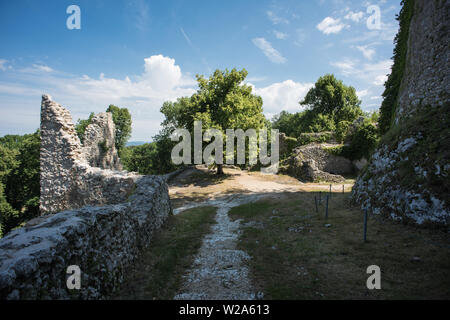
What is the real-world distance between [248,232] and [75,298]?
7235mm

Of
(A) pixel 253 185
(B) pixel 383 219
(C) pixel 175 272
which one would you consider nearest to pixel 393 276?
(B) pixel 383 219

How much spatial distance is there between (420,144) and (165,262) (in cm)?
1124

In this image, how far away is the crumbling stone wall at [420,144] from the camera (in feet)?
23.9

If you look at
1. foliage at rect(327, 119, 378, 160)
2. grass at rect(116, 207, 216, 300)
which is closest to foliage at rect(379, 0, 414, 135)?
foliage at rect(327, 119, 378, 160)

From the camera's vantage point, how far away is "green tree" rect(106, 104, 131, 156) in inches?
1580

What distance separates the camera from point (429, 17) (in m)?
10.9

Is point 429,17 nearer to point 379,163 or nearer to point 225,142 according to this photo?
point 379,163

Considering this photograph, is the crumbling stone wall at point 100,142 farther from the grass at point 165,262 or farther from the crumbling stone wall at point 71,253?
the crumbling stone wall at point 71,253

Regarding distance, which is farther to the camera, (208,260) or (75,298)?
(208,260)

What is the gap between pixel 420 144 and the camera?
883 cm

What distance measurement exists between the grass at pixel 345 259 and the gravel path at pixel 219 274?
0.38 meters

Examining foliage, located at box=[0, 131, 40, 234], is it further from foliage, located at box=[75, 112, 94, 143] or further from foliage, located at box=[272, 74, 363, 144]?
foliage, located at box=[272, 74, 363, 144]

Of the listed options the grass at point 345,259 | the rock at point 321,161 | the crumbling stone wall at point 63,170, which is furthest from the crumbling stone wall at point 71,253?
the rock at point 321,161

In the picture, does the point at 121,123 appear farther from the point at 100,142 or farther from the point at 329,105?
the point at 329,105
